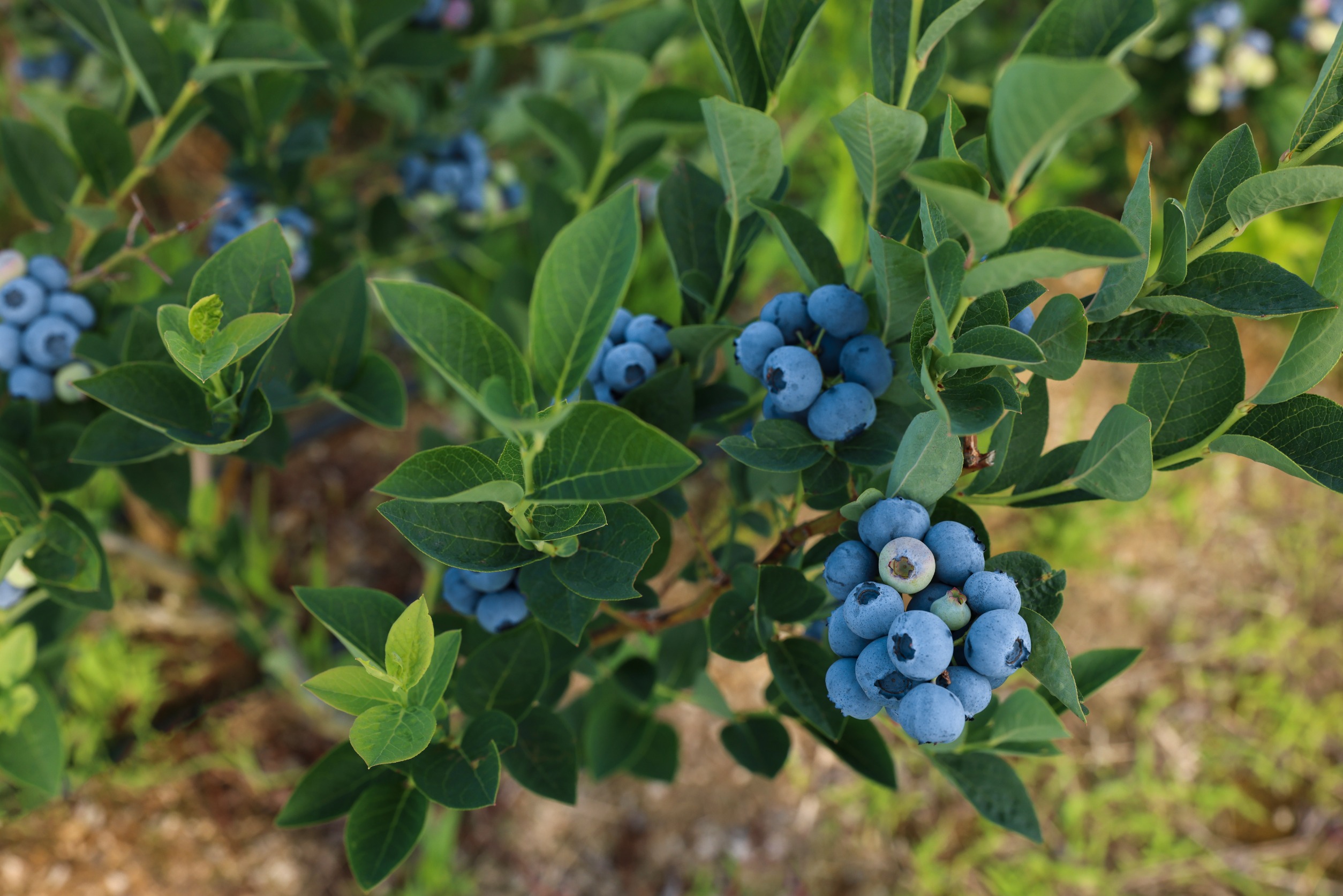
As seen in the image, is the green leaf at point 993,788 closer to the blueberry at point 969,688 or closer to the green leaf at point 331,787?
the blueberry at point 969,688

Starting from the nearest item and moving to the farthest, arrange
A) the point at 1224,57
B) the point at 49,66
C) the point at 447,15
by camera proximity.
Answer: the point at 447,15 → the point at 49,66 → the point at 1224,57

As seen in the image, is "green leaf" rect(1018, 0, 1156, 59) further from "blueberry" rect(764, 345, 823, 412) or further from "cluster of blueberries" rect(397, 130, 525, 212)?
"cluster of blueberries" rect(397, 130, 525, 212)

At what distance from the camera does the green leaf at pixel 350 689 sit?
64cm

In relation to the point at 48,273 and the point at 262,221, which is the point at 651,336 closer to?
the point at 48,273

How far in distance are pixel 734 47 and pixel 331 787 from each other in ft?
2.44

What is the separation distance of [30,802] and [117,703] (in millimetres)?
893

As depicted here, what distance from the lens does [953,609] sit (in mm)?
573

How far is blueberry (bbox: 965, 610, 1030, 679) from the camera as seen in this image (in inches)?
21.3

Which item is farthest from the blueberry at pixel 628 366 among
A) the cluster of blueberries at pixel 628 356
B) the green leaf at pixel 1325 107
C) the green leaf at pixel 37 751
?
the green leaf at pixel 37 751

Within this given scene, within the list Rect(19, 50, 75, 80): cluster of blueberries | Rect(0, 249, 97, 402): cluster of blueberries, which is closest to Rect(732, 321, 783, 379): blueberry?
Rect(0, 249, 97, 402): cluster of blueberries

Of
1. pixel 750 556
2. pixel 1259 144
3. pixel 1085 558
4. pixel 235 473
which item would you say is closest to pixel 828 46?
pixel 1259 144

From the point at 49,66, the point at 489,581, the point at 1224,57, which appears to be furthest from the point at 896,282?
the point at 1224,57

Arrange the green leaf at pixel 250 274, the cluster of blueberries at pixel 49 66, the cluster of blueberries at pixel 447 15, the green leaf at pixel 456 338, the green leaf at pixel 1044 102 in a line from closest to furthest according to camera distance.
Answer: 1. the green leaf at pixel 1044 102
2. the green leaf at pixel 456 338
3. the green leaf at pixel 250 274
4. the cluster of blueberries at pixel 447 15
5. the cluster of blueberries at pixel 49 66

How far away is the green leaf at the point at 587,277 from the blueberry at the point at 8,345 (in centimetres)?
68
